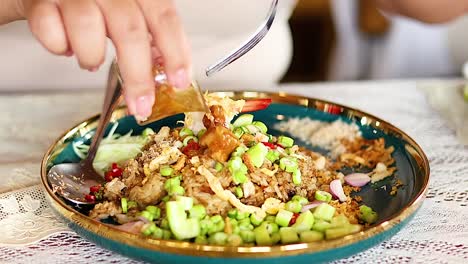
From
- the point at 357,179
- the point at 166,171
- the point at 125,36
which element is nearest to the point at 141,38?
the point at 125,36

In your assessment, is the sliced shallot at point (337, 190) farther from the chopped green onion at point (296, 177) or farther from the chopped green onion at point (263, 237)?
the chopped green onion at point (263, 237)

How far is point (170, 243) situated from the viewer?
0.65 meters

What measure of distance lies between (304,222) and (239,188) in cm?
10

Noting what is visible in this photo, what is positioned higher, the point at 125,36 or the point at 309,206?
the point at 125,36

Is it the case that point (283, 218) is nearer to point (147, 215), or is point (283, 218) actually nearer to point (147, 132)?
point (147, 215)

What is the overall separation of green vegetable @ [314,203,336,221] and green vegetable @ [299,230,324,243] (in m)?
0.03

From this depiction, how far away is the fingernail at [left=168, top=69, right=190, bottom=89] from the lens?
2.39ft

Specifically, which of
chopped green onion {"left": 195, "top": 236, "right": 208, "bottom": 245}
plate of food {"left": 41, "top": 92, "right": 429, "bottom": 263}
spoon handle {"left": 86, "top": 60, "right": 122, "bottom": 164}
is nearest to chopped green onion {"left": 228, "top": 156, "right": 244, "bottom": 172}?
plate of food {"left": 41, "top": 92, "right": 429, "bottom": 263}

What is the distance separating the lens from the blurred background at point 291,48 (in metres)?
1.42

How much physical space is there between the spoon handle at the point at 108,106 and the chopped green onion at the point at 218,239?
285 mm

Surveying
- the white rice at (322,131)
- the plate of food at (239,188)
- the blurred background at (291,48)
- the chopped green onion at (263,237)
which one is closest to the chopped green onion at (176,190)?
the plate of food at (239,188)

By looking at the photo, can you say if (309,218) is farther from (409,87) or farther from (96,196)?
(409,87)

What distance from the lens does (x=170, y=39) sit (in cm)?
74

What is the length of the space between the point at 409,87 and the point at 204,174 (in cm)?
73
